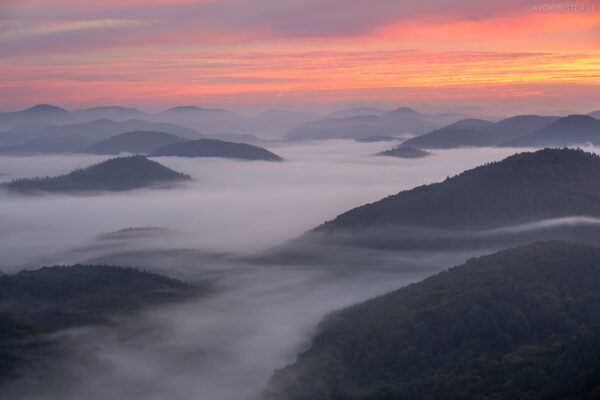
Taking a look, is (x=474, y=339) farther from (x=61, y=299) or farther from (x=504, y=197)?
(x=504, y=197)

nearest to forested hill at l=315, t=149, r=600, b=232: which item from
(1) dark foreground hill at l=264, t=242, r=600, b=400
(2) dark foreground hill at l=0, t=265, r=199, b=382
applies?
(2) dark foreground hill at l=0, t=265, r=199, b=382

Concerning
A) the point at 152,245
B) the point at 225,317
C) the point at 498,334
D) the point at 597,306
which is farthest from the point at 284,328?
the point at 152,245

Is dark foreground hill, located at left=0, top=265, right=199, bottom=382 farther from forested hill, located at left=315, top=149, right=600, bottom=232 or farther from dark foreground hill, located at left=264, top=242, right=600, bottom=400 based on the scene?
forested hill, located at left=315, top=149, right=600, bottom=232

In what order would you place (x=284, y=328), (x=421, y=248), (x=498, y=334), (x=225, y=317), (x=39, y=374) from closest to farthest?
(x=498, y=334)
(x=39, y=374)
(x=284, y=328)
(x=225, y=317)
(x=421, y=248)

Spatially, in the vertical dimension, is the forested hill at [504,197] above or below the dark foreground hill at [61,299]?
above

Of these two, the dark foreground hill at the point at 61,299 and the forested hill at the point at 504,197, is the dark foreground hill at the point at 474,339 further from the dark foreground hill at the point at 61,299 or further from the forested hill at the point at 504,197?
the forested hill at the point at 504,197

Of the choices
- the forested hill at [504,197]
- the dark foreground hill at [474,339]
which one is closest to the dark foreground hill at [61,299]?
the dark foreground hill at [474,339]

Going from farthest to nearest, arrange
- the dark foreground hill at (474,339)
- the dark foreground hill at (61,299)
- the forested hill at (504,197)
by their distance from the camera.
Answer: the forested hill at (504,197) < the dark foreground hill at (61,299) < the dark foreground hill at (474,339)

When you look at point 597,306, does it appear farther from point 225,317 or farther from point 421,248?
point 421,248
